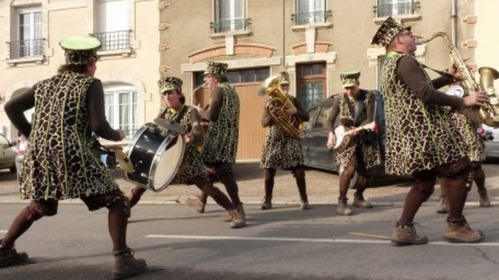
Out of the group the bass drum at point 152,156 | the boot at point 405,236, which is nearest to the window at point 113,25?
the bass drum at point 152,156

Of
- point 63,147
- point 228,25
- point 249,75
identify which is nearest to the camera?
point 63,147

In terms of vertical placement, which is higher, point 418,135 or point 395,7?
point 395,7

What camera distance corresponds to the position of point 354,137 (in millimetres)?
8055

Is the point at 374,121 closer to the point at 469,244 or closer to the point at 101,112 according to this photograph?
the point at 469,244

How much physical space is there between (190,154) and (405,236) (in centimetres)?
261

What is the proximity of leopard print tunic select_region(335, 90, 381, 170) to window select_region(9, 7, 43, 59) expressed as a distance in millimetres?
15482

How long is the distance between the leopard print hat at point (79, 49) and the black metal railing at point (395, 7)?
1351 cm

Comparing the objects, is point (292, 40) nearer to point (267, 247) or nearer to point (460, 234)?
point (267, 247)

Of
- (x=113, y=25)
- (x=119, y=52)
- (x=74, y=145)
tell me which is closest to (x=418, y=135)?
(x=74, y=145)

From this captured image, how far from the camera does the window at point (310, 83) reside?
1817 centimetres

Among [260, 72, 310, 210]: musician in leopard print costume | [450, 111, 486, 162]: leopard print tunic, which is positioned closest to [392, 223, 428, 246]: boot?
[450, 111, 486, 162]: leopard print tunic

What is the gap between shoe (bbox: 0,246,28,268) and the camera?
524cm

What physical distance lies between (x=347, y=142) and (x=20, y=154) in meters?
7.47

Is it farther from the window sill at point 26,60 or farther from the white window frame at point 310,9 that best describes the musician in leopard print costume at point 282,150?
the window sill at point 26,60
